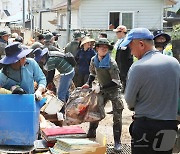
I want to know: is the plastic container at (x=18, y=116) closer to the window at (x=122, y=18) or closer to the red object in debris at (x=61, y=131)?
the red object in debris at (x=61, y=131)

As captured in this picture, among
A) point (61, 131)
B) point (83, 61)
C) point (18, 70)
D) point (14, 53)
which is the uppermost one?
point (14, 53)

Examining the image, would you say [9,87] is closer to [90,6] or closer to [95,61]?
[95,61]

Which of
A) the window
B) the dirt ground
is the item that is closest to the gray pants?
the dirt ground

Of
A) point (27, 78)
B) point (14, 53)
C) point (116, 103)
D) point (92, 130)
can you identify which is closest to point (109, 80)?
point (116, 103)

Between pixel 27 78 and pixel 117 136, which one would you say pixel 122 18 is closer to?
pixel 117 136

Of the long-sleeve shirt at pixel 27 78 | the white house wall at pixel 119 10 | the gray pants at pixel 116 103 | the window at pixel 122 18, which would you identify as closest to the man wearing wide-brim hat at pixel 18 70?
the long-sleeve shirt at pixel 27 78

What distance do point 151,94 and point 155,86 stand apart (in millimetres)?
89

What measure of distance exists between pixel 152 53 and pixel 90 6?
21.0 metres

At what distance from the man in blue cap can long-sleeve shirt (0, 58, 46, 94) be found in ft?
5.55

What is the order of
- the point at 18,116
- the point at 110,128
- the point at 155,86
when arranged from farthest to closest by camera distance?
1. the point at 110,128
2. the point at 18,116
3. the point at 155,86

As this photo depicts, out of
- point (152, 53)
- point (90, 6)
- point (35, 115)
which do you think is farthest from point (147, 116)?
point (90, 6)

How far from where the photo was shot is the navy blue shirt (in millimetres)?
10031

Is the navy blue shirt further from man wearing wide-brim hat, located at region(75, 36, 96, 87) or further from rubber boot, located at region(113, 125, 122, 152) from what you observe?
rubber boot, located at region(113, 125, 122, 152)

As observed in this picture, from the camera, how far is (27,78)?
536 cm
